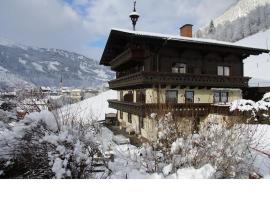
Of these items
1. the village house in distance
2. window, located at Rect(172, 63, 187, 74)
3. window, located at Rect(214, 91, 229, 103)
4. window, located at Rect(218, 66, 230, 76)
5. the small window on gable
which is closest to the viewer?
the village house in distance

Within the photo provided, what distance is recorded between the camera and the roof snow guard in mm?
18070

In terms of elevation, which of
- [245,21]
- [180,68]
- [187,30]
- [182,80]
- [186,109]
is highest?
[245,21]

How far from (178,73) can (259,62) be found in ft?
148

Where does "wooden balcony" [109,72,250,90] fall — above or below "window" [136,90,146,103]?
above

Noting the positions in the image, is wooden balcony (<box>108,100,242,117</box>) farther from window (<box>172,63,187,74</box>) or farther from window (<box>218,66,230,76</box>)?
window (<box>218,66,230,76</box>)

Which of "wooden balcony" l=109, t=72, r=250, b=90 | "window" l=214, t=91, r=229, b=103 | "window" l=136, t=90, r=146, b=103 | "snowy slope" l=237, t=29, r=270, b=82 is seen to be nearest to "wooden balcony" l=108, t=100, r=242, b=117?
"window" l=136, t=90, r=146, b=103

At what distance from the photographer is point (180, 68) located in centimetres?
2086

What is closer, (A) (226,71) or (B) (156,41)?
(B) (156,41)

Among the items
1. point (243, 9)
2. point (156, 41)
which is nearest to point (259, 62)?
point (243, 9)

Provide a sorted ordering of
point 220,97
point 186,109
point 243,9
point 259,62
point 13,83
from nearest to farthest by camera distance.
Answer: point 186,109
point 13,83
point 220,97
point 259,62
point 243,9

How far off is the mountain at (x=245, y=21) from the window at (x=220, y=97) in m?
65.4

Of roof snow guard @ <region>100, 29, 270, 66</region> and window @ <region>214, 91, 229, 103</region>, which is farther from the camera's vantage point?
window @ <region>214, 91, 229, 103</region>

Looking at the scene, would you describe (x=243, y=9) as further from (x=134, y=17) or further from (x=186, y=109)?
(x=186, y=109)

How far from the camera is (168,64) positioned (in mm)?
20188
